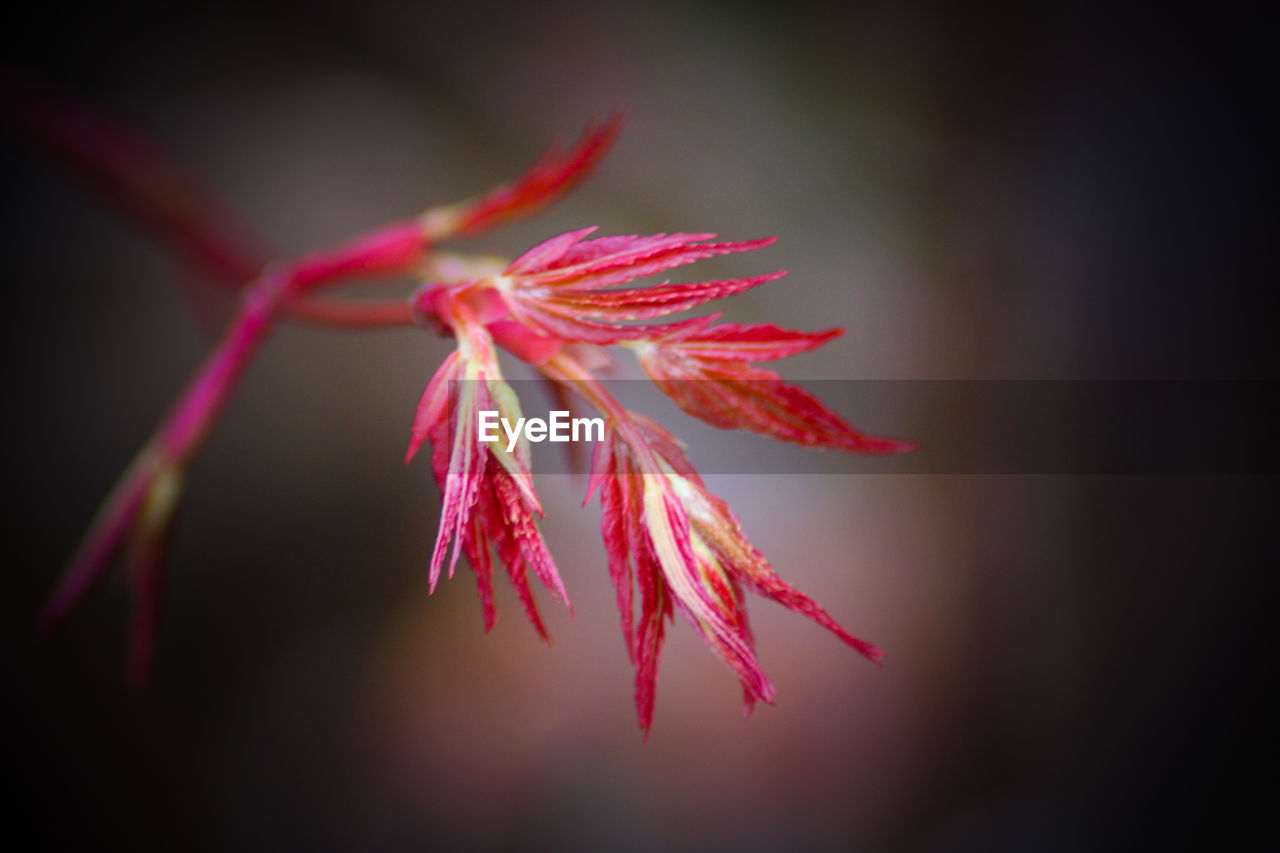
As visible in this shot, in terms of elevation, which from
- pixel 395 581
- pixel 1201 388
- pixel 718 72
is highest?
pixel 718 72

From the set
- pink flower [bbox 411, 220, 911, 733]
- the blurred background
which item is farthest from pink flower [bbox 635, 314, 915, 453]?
the blurred background

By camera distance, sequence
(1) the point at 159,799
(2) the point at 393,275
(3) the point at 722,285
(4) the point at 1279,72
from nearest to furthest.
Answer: (3) the point at 722,285, (2) the point at 393,275, (1) the point at 159,799, (4) the point at 1279,72

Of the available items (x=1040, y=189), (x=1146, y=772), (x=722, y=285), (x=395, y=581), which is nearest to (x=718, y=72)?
(x=1040, y=189)

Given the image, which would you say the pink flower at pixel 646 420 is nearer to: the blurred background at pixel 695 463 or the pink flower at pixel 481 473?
the pink flower at pixel 481 473

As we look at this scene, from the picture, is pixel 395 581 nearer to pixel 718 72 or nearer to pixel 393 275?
pixel 393 275

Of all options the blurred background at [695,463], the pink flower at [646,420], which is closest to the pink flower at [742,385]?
the pink flower at [646,420]

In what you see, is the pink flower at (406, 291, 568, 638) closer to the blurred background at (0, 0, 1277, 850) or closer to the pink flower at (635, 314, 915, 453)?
the pink flower at (635, 314, 915, 453)

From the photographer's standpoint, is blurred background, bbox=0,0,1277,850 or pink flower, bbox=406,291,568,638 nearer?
pink flower, bbox=406,291,568,638

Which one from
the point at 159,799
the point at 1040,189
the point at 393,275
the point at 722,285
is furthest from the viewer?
the point at 1040,189
